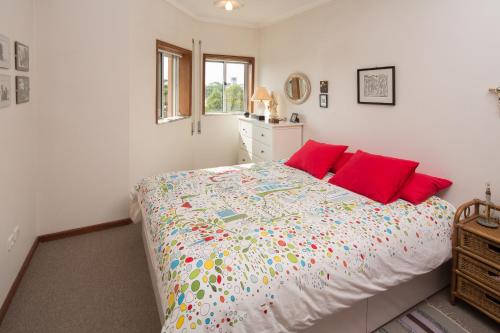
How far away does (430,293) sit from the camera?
2.23 meters

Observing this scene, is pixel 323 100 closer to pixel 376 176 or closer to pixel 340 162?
pixel 340 162

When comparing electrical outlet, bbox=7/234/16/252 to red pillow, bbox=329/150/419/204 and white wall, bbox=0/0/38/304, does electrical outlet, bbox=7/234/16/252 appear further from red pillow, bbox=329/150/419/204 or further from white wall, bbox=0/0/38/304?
red pillow, bbox=329/150/419/204

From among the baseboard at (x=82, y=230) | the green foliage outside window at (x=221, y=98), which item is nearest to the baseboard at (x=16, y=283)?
the baseboard at (x=82, y=230)

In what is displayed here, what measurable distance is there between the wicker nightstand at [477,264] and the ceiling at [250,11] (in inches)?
113

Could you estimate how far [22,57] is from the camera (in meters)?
2.37

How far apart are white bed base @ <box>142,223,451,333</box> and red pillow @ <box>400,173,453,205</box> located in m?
0.53

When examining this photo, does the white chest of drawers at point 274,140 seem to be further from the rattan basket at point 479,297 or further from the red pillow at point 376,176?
the rattan basket at point 479,297

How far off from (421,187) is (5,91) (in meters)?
2.97

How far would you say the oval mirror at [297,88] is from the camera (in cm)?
401

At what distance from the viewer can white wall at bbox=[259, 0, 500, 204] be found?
2219 millimetres

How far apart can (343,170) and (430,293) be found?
43.9 inches

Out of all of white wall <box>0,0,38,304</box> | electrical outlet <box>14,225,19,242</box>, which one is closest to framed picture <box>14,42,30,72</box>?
white wall <box>0,0,38,304</box>

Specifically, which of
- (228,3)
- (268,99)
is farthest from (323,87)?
(228,3)

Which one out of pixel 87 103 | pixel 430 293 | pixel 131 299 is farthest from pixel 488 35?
pixel 87 103
